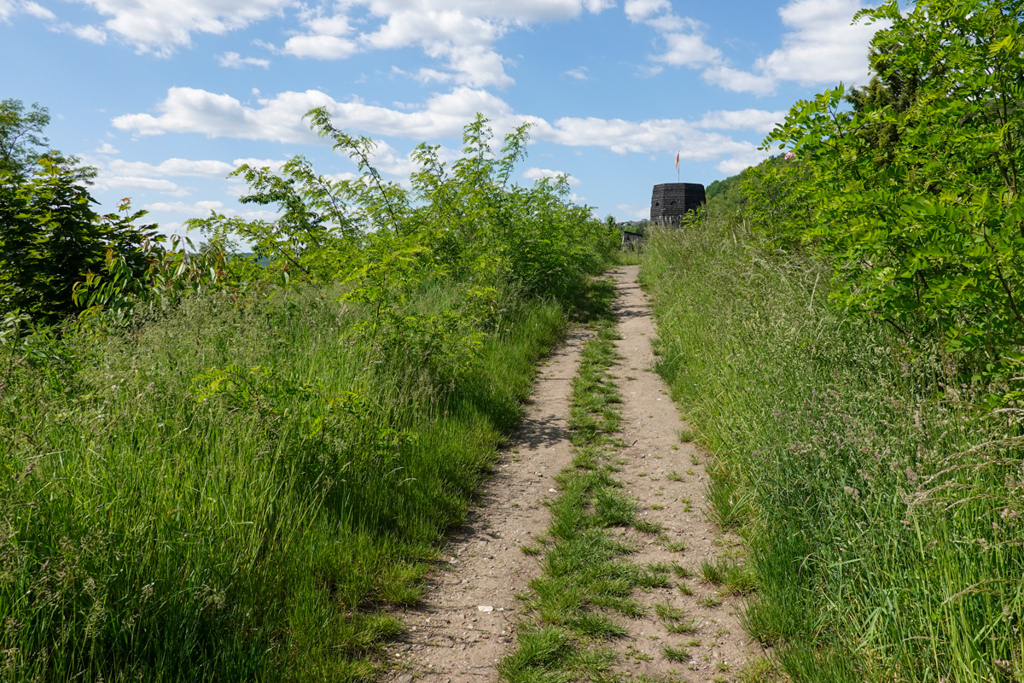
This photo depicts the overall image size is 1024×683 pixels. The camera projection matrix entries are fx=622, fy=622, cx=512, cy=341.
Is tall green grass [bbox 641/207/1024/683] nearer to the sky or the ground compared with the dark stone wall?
nearer to the ground

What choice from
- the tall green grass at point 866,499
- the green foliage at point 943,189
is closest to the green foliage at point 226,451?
the tall green grass at point 866,499

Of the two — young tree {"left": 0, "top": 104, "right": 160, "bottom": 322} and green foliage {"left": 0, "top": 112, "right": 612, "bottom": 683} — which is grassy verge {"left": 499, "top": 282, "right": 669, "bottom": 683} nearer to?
green foliage {"left": 0, "top": 112, "right": 612, "bottom": 683}

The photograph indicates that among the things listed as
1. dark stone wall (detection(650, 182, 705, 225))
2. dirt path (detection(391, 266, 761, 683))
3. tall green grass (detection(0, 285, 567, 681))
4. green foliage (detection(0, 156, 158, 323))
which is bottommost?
dirt path (detection(391, 266, 761, 683))

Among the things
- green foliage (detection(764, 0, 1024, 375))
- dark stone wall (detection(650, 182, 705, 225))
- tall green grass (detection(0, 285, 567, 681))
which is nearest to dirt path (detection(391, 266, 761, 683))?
tall green grass (detection(0, 285, 567, 681))

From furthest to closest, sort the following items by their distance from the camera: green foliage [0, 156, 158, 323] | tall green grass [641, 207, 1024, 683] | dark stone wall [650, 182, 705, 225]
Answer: dark stone wall [650, 182, 705, 225] < green foliage [0, 156, 158, 323] < tall green grass [641, 207, 1024, 683]

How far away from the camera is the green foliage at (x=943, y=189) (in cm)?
313

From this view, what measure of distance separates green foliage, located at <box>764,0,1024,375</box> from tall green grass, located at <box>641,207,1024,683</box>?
1.27 feet

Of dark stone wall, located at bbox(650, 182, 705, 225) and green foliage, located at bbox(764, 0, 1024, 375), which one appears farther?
dark stone wall, located at bbox(650, 182, 705, 225)

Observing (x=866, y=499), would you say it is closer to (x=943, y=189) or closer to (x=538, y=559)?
(x=538, y=559)

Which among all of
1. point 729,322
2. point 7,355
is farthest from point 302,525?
point 729,322

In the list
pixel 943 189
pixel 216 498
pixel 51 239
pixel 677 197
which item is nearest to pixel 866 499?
pixel 943 189

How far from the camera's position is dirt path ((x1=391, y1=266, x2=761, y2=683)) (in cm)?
314

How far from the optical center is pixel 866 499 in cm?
295

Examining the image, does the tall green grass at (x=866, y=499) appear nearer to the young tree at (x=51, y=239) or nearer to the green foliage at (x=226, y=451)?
the green foliage at (x=226, y=451)
